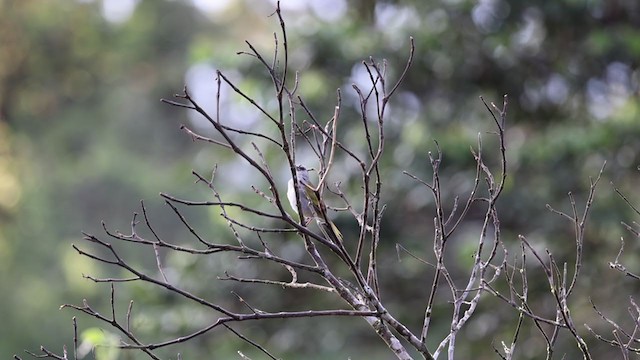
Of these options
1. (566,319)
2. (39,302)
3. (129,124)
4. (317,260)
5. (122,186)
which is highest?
(129,124)

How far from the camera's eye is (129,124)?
15.5m

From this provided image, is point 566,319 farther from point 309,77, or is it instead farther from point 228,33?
point 228,33

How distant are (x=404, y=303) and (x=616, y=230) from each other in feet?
5.30

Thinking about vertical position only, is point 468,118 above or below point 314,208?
above

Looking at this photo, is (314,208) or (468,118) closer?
(314,208)

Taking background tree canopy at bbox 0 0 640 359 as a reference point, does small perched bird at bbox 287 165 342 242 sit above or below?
below

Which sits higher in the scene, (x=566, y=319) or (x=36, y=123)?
(x=36, y=123)

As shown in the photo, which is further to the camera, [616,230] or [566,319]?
[616,230]

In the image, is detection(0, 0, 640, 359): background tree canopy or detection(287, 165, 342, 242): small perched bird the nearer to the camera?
detection(287, 165, 342, 242): small perched bird

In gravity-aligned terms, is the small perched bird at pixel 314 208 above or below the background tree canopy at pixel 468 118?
below

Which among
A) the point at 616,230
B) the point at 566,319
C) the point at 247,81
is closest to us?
the point at 566,319

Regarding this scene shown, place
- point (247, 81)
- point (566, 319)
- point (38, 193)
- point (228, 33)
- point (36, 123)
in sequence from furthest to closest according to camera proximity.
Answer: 1. point (228, 33)
2. point (36, 123)
3. point (38, 193)
4. point (247, 81)
5. point (566, 319)

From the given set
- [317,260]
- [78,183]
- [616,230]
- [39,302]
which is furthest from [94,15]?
[317,260]

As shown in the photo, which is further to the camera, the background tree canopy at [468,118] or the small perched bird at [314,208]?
the background tree canopy at [468,118]
